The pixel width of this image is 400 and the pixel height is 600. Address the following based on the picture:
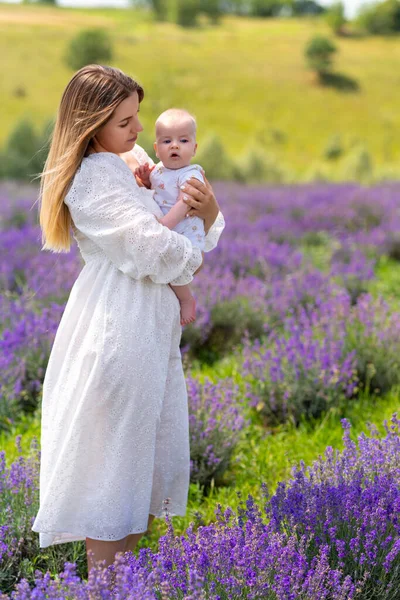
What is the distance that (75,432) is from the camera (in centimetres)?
211

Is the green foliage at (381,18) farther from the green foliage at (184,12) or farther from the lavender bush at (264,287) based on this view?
the lavender bush at (264,287)

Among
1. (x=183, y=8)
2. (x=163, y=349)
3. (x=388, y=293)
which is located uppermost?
(x=183, y=8)

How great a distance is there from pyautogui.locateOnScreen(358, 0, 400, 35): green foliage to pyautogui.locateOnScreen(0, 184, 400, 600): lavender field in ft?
255

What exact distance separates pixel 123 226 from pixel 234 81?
54.4 metres

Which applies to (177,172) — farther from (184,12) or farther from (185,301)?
(184,12)

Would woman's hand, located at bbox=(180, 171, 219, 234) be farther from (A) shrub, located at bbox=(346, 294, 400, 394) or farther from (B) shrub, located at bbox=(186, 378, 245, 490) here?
(A) shrub, located at bbox=(346, 294, 400, 394)

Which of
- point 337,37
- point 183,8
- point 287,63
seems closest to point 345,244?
point 287,63

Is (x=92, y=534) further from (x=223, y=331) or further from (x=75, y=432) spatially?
(x=223, y=331)

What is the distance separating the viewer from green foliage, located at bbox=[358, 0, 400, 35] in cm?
7812

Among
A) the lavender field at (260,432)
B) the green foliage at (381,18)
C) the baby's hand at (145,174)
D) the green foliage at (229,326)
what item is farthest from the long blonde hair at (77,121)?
the green foliage at (381,18)

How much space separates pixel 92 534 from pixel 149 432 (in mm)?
341

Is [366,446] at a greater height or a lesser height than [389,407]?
greater

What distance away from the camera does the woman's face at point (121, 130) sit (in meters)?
2.15

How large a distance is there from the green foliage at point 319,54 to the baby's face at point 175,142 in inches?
2354
